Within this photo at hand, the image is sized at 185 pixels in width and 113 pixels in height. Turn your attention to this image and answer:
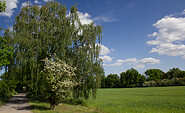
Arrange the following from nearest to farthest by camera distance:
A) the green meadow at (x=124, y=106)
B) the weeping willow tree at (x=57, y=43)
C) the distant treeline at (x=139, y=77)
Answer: the green meadow at (x=124, y=106) → the weeping willow tree at (x=57, y=43) → the distant treeline at (x=139, y=77)

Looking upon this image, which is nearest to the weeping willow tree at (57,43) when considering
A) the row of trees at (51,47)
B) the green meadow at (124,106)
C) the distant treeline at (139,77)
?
the row of trees at (51,47)

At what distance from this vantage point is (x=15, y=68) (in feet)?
47.6

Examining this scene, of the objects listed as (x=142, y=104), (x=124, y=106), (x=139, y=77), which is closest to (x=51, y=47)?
(x=124, y=106)

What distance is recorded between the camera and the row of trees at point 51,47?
47.0 feet

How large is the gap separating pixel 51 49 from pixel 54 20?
139 inches

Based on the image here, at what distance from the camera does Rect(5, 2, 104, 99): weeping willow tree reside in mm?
14828

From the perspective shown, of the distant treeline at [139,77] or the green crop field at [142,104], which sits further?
the distant treeline at [139,77]

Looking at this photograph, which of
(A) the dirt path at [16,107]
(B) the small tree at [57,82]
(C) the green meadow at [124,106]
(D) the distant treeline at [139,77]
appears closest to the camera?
(A) the dirt path at [16,107]

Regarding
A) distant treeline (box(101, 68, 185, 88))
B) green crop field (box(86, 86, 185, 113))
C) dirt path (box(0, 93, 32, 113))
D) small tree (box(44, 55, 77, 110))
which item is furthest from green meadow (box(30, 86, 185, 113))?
distant treeline (box(101, 68, 185, 88))

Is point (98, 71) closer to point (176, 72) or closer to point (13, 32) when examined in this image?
point (13, 32)

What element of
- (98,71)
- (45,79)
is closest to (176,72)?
(98,71)

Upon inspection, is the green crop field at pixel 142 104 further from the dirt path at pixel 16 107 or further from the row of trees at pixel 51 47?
the dirt path at pixel 16 107

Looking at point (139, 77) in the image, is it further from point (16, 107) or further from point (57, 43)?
point (16, 107)

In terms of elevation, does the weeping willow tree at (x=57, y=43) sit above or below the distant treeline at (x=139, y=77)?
above
